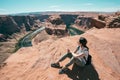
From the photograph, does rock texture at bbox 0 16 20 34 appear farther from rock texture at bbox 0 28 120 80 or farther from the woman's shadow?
the woman's shadow

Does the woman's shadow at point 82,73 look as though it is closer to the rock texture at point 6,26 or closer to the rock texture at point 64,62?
the rock texture at point 64,62

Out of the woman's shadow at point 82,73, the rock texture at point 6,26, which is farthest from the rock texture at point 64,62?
the rock texture at point 6,26

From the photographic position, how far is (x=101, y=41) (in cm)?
1546

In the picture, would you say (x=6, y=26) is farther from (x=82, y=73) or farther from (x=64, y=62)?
(x=82, y=73)

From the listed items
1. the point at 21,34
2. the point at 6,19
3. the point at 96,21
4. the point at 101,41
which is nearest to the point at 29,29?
the point at 21,34

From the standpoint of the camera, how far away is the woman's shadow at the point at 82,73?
982 cm

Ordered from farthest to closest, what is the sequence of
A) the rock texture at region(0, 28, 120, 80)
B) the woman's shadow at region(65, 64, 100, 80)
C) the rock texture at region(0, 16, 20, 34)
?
1. the rock texture at region(0, 16, 20, 34)
2. the rock texture at region(0, 28, 120, 80)
3. the woman's shadow at region(65, 64, 100, 80)

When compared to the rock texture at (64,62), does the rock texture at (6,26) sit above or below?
below

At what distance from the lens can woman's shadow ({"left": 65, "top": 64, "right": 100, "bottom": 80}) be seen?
9.82 metres

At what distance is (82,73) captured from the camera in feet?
33.0

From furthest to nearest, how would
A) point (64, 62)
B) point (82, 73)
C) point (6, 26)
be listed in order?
point (6, 26), point (64, 62), point (82, 73)

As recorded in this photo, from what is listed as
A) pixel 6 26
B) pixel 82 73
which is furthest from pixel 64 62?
pixel 6 26

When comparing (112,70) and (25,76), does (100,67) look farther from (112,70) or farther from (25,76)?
(25,76)

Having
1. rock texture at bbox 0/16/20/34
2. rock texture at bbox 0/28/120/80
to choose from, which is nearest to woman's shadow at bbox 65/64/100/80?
rock texture at bbox 0/28/120/80
